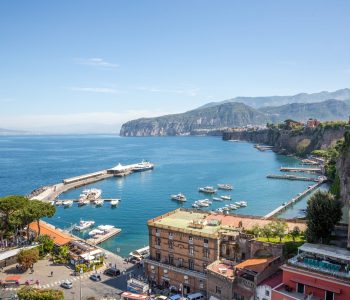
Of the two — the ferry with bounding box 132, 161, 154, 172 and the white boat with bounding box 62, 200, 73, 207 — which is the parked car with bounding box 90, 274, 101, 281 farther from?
the ferry with bounding box 132, 161, 154, 172

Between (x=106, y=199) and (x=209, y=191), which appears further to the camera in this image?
(x=209, y=191)

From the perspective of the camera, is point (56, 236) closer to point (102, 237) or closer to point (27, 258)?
point (102, 237)

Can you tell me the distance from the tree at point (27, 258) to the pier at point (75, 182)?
5473cm

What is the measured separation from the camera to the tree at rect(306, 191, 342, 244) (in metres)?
38.9

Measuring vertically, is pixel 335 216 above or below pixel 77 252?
above

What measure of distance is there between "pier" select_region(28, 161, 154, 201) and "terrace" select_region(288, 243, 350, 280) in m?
84.6

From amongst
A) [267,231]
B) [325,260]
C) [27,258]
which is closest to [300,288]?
[325,260]

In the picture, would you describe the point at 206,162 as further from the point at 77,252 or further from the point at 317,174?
the point at 77,252

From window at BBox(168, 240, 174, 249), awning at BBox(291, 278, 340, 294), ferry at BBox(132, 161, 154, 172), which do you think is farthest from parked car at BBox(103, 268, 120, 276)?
ferry at BBox(132, 161, 154, 172)

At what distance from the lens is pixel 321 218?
39.2 meters

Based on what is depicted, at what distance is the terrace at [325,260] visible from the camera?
100.0ft

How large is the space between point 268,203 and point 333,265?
67.2 meters

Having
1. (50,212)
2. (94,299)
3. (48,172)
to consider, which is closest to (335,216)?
(94,299)

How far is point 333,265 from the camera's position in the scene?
31.0 m
